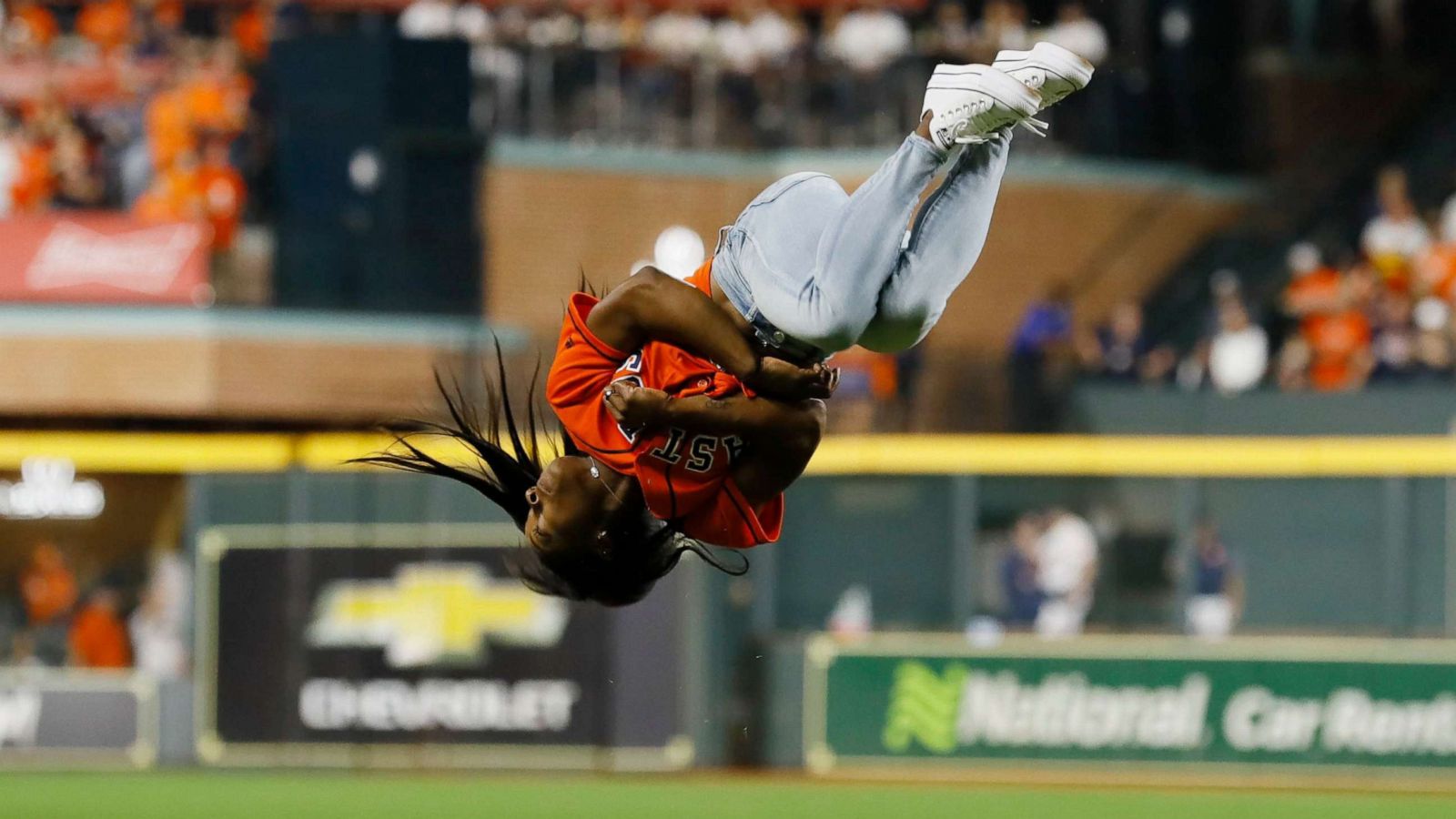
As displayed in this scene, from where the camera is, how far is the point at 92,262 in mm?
18969

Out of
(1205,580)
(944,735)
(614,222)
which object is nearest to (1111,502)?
(1205,580)

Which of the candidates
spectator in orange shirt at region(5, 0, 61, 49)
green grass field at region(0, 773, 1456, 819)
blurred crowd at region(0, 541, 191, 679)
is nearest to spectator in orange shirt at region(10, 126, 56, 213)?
spectator in orange shirt at region(5, 0, 61, 49)

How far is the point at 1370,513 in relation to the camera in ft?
56.6

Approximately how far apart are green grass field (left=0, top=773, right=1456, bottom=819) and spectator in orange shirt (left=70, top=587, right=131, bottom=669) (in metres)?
1.24

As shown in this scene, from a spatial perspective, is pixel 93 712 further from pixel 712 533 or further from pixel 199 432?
pixel 712 533

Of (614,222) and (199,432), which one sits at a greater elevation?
(614,222)

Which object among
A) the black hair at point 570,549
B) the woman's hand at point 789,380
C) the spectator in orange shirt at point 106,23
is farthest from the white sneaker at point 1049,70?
the spectator in orange shirt at point 106,23

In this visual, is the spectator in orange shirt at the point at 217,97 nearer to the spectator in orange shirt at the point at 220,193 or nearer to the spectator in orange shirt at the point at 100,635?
the spectator in orange shirt at the point at 220,193

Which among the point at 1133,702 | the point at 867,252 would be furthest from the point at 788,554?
the point at 867,252

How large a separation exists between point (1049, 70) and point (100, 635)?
14071 millimetres

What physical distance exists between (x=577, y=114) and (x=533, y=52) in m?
0.78

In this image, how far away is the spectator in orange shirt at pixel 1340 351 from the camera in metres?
18.0

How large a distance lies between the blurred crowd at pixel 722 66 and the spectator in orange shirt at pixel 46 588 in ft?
17.6

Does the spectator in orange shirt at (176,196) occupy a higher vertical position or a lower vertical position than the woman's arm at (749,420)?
higher
